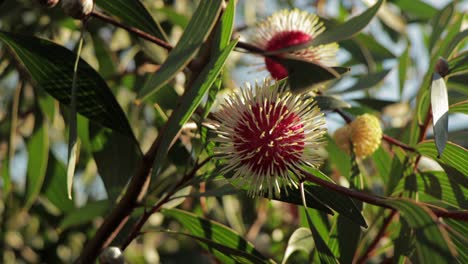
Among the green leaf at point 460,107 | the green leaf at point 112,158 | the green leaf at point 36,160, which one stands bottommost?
the green leaf at point 36,160

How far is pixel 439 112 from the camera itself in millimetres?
1026

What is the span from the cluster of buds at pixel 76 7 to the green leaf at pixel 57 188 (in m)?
0.94

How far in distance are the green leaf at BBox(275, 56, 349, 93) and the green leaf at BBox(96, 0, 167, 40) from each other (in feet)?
0.98

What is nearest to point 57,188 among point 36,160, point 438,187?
point 36,160

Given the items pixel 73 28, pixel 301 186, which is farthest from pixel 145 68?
pixel 301 186

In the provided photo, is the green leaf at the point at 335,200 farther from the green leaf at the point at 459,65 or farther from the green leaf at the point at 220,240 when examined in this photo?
the green leaf at the point at 459,65

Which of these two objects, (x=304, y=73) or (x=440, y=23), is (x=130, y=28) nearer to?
(x=304, y=73)

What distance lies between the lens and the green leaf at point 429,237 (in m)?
0.87

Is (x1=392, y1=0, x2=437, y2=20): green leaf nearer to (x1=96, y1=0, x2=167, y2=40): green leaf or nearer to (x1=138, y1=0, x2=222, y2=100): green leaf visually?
(x1=96, y1=0, x2=167, y2=40): green leaf

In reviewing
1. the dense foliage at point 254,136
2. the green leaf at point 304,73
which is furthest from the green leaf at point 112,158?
the green leaf at point 304,73

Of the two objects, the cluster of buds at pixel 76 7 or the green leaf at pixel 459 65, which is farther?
the green leaf at pixel 459 65

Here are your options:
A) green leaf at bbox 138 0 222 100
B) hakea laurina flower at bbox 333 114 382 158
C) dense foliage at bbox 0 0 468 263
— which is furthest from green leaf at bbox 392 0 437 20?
green leaf at bbox 138 0 222 100

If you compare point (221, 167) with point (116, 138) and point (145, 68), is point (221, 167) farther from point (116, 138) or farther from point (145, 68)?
point (145, 68)

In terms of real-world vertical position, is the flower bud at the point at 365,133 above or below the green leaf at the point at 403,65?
below
